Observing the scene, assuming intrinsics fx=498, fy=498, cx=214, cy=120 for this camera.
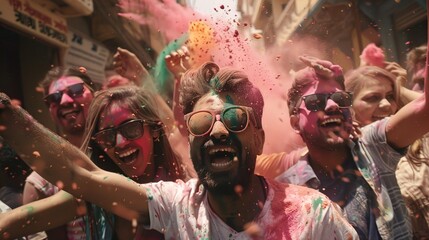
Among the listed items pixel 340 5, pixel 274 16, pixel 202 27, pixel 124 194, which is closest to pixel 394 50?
pixel 340 5

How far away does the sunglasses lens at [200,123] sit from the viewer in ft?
6.98

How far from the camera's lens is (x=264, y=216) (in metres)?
2.03

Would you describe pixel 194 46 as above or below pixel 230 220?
above

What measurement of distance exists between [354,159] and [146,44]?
9.89m

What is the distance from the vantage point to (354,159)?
270cm

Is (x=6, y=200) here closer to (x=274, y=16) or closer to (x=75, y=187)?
(x=75, y=187)

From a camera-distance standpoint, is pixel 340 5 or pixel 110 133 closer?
pixel 110 133

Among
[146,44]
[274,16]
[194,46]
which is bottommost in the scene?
[146,44]

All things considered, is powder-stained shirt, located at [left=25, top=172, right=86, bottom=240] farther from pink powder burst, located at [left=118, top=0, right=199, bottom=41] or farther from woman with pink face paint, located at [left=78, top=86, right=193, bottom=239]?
pink powder burst, located at [left=118, top=0, right=199, bottom=41]

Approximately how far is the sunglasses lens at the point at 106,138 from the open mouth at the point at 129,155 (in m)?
0.07

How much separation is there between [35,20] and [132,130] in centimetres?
580

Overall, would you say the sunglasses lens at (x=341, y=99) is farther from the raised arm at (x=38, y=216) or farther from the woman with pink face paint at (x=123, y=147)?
the raised arm at (x=38, y=216)

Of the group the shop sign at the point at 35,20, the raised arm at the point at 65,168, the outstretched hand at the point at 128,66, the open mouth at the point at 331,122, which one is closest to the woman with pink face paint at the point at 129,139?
the raised arm at the point at 65,168

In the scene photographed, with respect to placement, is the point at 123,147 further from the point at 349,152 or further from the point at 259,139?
the point at 349,152
